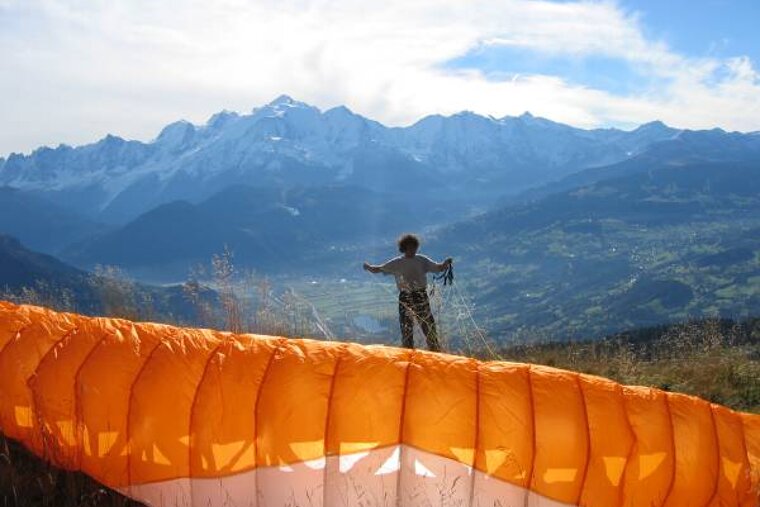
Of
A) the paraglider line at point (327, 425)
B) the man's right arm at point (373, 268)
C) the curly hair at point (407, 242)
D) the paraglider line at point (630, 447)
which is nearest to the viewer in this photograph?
the paraglider line at point (327, 425)

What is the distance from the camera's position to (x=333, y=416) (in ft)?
16.1

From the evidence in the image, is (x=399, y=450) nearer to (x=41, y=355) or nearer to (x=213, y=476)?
(x=213, y=476)

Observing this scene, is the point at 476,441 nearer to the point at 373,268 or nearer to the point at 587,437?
the point at 587,437

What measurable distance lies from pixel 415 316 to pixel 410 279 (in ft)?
5.28

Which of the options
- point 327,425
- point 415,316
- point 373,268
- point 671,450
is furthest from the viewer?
point 373,268

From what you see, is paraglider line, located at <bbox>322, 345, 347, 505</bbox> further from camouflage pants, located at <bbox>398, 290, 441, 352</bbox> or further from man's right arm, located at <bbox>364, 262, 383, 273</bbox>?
man's right arm, located at <bbox>364, 262, 383, 273</bbox>

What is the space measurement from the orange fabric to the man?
3154 millimetres

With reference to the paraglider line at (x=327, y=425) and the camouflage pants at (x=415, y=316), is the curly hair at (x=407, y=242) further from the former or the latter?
the paraglider line at (x=327, y=425)

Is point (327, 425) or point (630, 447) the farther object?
point (630, 447)

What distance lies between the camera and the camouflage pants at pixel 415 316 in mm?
7877

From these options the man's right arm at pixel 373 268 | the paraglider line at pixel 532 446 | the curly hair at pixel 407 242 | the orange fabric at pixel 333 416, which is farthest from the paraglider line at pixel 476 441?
the curly hair at pixel 407 242

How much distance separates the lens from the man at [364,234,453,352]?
858cm

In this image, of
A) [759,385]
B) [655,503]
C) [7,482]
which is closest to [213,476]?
[7,482]

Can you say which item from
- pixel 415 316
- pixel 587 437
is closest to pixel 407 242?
pixel 415 316
